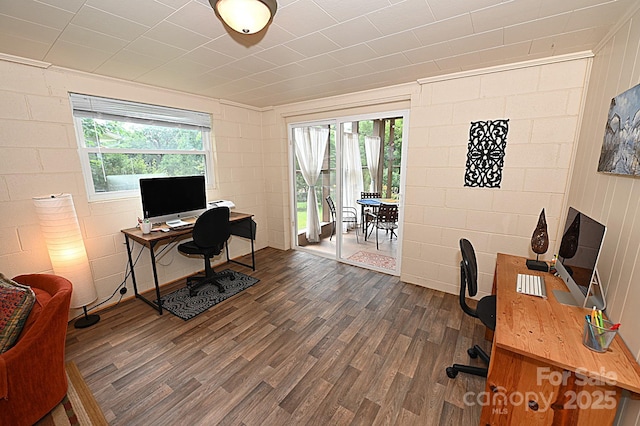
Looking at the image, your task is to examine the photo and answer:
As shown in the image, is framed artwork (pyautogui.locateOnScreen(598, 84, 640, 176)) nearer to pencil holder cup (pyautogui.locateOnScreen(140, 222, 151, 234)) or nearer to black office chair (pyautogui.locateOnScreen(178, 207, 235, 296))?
black office chair (pyautogui.locateOnScreen(178, 207, 235, 296))

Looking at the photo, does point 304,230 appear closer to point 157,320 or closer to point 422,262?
point 422,262

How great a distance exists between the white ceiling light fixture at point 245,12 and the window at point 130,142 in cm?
209

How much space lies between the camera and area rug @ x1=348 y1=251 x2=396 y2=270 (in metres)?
3.78

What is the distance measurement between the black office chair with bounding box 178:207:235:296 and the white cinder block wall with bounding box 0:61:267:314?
1.64 ft

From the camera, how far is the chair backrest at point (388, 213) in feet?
14.4

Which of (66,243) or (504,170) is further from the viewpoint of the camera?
(504,170)

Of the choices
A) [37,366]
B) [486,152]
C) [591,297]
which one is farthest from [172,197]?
[591,297]

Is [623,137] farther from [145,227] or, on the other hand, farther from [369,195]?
[369,195]

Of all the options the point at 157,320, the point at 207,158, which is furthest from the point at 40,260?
the point at 207,158

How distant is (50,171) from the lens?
2.29 meters

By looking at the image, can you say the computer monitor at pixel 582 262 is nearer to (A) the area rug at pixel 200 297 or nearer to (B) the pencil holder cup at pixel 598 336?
(B) the pencil holder cup at pixel 598 336

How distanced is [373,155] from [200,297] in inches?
150

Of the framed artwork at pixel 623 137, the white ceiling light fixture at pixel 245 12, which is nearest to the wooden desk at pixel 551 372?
the framed artwork at pixel 623 137

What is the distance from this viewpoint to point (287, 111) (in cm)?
393
